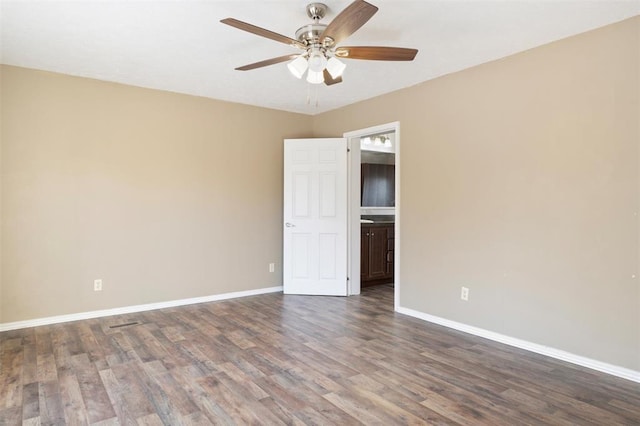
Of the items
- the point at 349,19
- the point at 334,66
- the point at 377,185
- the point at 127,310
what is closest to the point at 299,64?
the point at 334,66

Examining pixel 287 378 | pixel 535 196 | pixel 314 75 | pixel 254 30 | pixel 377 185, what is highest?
pixel 254 30

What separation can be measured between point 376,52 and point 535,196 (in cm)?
176

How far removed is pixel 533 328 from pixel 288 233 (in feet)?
9.70

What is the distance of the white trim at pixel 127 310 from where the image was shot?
3596 millimetres

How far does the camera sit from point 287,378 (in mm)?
2578

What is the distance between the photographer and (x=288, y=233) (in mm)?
5020

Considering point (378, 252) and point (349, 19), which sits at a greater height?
point (349, 19)

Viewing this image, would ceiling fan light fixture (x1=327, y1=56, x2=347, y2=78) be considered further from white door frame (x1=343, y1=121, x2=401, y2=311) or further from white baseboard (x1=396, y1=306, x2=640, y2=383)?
white baseboard (x1=396, y1=306, x2=640, y2=383)

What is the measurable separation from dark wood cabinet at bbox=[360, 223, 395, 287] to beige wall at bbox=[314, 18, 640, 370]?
1.23 meters

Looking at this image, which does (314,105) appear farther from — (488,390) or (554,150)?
(488,390)

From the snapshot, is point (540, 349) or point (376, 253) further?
point (376, 253)

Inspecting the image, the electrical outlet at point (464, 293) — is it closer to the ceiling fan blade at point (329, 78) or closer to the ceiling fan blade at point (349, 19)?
the ceiling fan blade at point (329, 78)

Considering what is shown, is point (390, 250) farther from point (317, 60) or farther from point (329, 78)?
point (317, 60)

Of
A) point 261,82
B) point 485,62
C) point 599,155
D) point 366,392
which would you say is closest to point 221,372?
point 366,392
